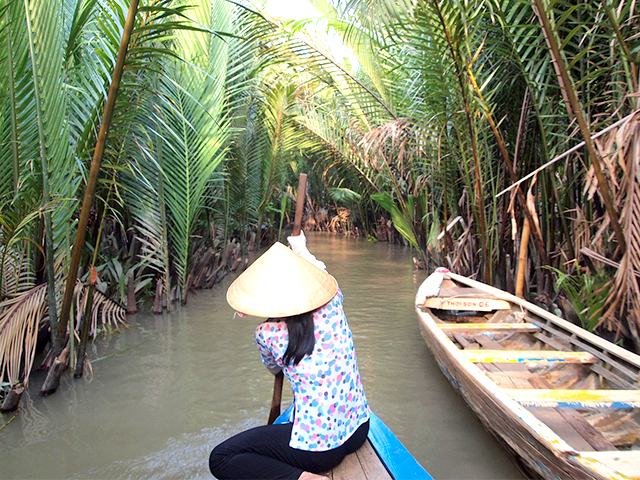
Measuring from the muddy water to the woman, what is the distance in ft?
2.52

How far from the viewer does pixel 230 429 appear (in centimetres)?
267

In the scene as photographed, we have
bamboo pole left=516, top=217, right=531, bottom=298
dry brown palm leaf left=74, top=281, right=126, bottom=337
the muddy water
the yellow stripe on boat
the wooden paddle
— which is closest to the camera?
the wooden paddle

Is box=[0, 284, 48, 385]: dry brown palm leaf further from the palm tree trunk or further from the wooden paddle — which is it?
the palm tree trunk

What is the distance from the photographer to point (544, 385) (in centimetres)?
259

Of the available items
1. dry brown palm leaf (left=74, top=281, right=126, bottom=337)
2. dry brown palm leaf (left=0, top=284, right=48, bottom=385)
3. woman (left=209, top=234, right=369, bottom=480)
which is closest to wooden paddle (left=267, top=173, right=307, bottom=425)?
woman (left=209, top=234, right=369, bottom=480)

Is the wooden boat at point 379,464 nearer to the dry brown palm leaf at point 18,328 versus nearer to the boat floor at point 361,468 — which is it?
the boat floor at point 361,468

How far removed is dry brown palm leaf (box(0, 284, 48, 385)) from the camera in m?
2.68

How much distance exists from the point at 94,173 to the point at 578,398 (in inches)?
103

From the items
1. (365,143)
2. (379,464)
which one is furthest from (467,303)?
(365,143)

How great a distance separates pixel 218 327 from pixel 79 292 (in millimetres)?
1594

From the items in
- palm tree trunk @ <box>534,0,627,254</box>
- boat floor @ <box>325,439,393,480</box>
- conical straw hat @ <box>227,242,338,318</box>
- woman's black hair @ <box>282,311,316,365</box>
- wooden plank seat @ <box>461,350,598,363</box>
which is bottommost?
boat floor @ <box>325,439,393,480</box>

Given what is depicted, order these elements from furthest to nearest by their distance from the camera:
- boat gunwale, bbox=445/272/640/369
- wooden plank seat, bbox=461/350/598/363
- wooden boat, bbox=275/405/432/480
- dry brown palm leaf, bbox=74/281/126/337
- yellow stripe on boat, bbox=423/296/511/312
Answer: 1. yellow stripe on boat, bbox=423/296/511/312
2. dry brown palm leaf, bbox=74/281/126/337
3. wooden plank seat, bbox=461/350/598/363
4. boat gunwale, bbox=445/272/640/369
5. wooden boat, bbox=275/405/432/480

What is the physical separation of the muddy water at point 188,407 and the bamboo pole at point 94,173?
53 cm

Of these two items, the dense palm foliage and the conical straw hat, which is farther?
the dense palm foliage
